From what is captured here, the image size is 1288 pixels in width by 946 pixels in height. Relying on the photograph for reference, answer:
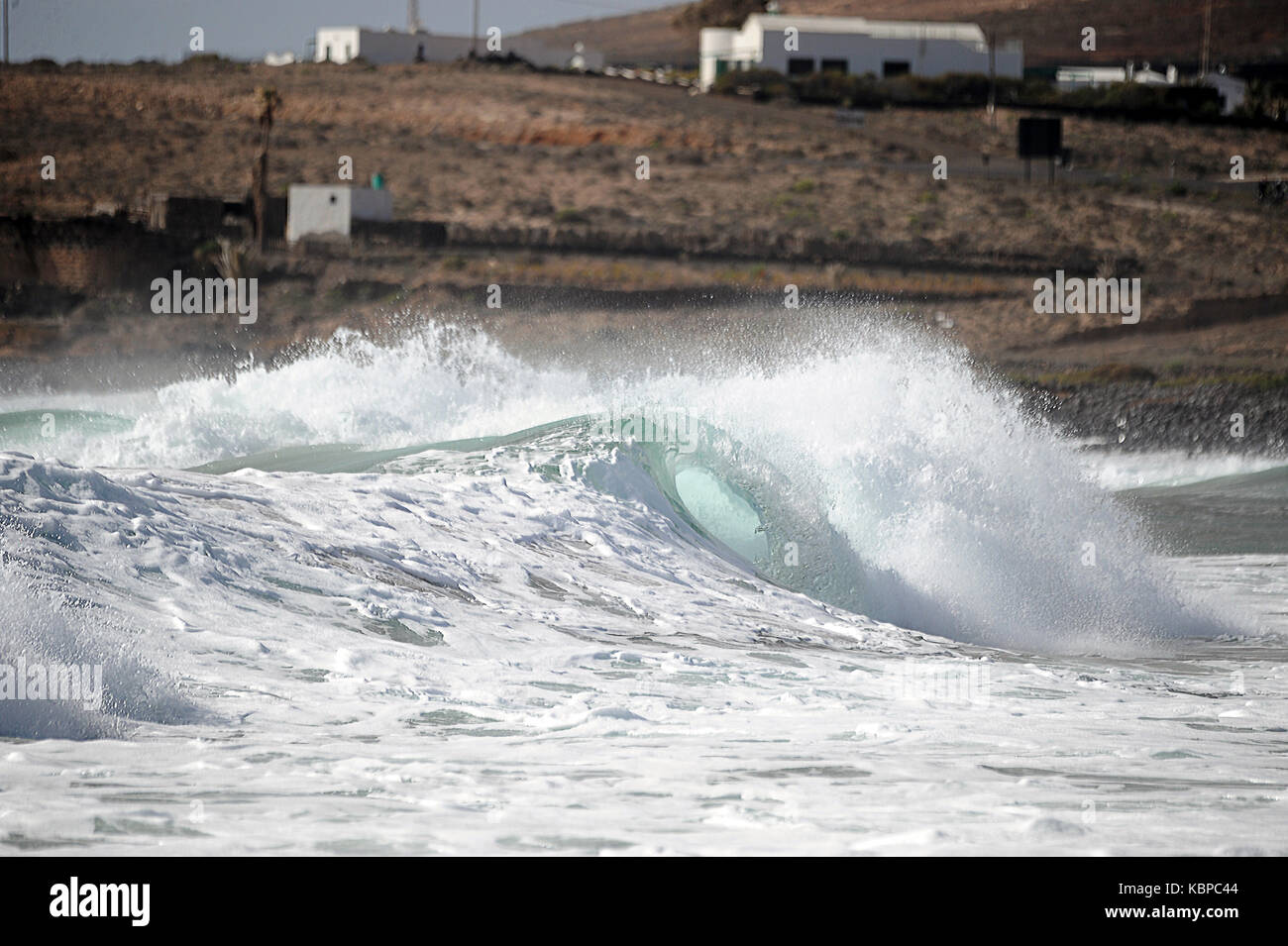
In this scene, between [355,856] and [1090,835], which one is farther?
[1090,835]

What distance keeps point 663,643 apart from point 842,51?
65.0 meters

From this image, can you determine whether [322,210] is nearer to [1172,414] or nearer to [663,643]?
[1172,414]

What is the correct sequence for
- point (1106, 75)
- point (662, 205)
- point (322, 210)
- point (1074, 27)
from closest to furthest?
point (322, 210) < point (662, 205) < point (1106, 75) < point (1074, 27)

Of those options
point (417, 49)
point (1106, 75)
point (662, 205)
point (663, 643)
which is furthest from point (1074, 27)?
point (663, 643)

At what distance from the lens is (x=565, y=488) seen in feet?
46.7

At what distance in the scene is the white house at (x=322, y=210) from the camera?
46.8 m

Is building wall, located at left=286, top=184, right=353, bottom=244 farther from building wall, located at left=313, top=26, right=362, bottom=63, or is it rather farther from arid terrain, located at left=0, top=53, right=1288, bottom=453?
building wall, located at left=313, top=26, right=362, bottom=63

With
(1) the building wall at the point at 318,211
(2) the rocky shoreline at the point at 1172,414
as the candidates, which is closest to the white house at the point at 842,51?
(1) the building wall at the point at 318,211

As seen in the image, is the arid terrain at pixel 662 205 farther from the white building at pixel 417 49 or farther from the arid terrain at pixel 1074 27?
the arid terrain at pixel 1074 27

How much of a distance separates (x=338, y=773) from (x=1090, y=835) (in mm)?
3217

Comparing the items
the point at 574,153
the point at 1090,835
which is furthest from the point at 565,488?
the point at 574,153

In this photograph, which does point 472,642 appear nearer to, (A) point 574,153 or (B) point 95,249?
(B) point 95,249

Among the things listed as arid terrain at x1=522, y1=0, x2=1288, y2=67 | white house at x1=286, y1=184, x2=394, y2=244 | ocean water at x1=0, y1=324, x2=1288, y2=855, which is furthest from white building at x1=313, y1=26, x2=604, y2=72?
ocean water at x1=0, y1=324, x2=1288, y2=855

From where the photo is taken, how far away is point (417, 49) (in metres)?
75.0
